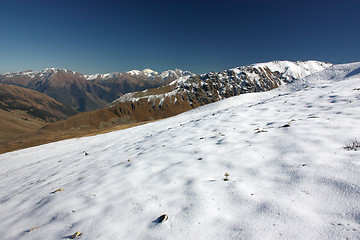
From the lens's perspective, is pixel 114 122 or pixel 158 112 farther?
pixel 158 112

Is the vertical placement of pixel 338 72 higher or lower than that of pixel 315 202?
higher

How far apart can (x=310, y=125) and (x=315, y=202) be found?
15.3 feet

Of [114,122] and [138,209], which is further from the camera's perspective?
[114,122]

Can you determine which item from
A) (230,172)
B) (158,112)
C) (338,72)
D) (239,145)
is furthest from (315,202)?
(158,112)

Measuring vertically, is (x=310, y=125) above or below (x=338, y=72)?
below

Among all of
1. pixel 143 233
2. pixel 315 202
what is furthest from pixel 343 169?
pixel 143 233

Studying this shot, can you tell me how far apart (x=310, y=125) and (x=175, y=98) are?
195155mm

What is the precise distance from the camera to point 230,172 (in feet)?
15.0

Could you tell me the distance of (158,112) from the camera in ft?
589

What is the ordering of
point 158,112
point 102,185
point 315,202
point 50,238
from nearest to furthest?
point 315,202, point 50,238, point 102,185, point 158,112

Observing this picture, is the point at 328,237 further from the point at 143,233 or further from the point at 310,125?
the point at 310,125

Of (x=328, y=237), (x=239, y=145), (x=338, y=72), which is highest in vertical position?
(x=338, y=72)

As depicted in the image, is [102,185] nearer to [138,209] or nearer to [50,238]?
[50,238]

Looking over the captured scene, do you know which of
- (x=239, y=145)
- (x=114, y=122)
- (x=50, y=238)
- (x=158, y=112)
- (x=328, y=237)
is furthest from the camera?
(x=158, y=112)
